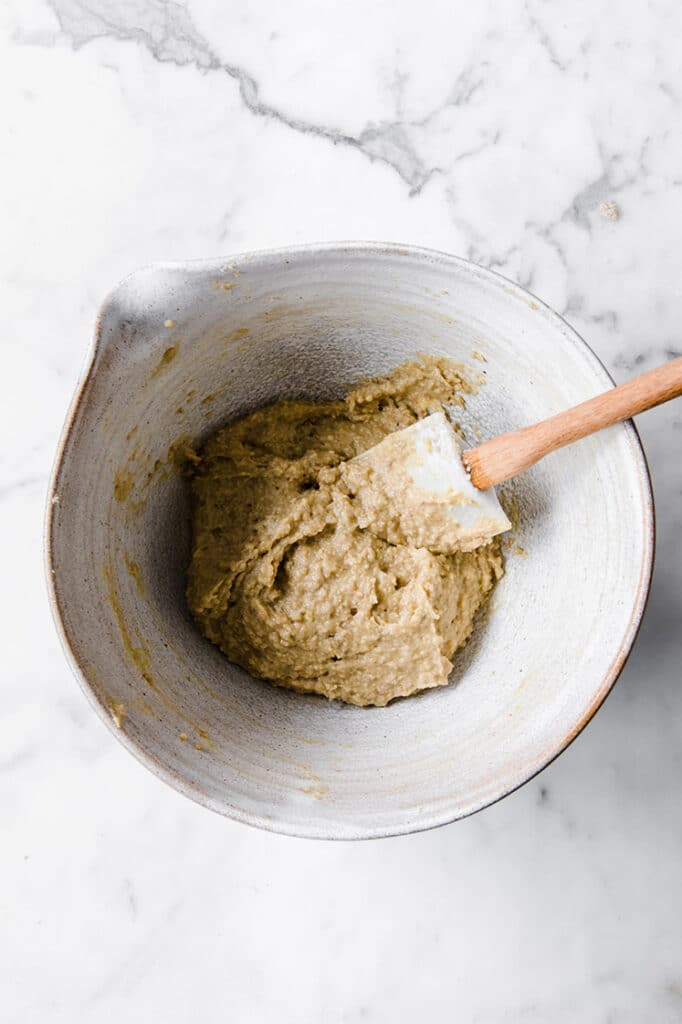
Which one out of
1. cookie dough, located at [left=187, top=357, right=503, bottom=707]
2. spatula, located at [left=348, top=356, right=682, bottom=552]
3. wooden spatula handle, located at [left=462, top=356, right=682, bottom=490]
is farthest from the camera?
cookie dough, located at [left=187, top=357, right=503, bottom=707]

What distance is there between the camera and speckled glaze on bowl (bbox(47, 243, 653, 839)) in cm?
114

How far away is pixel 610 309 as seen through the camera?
5.06ft

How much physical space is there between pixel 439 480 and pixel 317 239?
0.48m

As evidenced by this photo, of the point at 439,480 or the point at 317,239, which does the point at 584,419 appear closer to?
the point at 439,480

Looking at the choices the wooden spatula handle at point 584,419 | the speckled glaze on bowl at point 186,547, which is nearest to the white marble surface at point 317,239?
the speckled glaze on bowl at point 186,547

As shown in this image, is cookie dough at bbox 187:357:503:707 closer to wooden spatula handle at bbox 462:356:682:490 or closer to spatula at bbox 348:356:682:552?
spatula at bbox 348:356:682:552

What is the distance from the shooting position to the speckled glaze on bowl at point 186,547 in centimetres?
114

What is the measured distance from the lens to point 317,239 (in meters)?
1.52

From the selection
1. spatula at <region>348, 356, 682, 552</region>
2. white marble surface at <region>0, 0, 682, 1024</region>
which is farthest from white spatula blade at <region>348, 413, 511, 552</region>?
white marble surface at <region>0, 0, 682, 1024</region>

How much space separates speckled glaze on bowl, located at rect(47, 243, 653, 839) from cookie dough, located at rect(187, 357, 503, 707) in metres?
0.03

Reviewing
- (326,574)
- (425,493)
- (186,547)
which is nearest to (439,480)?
(425,493)

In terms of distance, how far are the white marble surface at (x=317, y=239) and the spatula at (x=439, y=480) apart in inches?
14.6

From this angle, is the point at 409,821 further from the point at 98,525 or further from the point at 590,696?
the point at 98,525

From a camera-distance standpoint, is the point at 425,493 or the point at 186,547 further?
the point at 186,547
